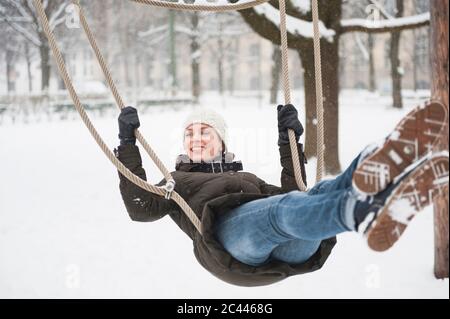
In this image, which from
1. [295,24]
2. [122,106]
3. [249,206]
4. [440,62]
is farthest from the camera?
[295,24]

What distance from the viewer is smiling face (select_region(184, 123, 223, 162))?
2.14m

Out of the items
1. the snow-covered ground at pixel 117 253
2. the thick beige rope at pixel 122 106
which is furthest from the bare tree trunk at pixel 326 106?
the thick beige rope at pixel 122 106

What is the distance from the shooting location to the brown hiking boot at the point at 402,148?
1.28m

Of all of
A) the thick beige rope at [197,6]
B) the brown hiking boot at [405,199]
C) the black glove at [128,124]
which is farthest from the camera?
the thick beige rope at [197,6]

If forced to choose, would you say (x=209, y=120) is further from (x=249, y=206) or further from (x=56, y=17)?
(x=56, y=17)

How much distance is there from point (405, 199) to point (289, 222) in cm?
32

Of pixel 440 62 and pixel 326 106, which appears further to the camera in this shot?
pixel 326 106

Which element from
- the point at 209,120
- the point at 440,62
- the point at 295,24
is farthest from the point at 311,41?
the point at 209,120

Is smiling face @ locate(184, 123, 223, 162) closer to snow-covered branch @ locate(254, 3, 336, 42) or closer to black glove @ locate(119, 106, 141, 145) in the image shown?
black glove @ locate(119, 106, 141, 145)

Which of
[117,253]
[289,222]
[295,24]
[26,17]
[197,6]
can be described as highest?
[26,17]

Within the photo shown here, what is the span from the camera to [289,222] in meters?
1.48

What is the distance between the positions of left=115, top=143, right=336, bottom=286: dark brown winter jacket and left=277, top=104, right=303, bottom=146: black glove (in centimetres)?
5

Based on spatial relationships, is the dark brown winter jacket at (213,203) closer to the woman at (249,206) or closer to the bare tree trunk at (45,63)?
the woman at (249,206)
